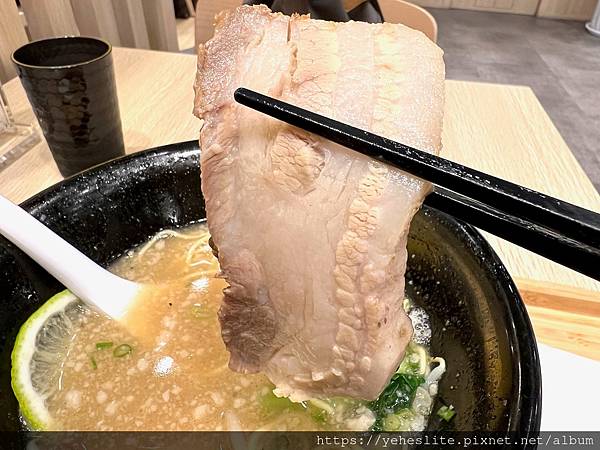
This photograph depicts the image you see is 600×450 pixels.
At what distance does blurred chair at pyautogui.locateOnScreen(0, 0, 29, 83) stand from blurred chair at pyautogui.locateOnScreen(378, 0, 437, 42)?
1.50m

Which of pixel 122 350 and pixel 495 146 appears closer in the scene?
pixel 122 350

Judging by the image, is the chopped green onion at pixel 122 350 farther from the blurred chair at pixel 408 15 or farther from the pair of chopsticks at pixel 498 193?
the blurred chair at pixel 408 15

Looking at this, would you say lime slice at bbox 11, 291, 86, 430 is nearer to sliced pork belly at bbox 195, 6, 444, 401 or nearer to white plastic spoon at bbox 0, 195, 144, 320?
white plastic spoon at bbox 0, 195, 144, 320

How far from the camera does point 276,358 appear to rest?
28.9 inches

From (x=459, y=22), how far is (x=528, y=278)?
16.9 ft

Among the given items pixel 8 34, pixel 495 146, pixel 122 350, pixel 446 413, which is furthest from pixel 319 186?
pixel 8 34

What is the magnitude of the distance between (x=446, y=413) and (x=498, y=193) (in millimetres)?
453

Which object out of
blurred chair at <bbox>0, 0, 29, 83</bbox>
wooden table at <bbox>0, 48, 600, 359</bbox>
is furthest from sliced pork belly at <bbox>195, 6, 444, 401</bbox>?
blurred chair at <bbox>0, 0, 29, 83</bbox>

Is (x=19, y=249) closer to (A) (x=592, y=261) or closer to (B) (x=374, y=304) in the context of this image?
(B) (x=374, y=304)

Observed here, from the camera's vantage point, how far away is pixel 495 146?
1.62 meters

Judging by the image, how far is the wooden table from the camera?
3.45 ft

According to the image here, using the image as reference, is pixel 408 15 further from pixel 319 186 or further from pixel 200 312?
pixel 319 186

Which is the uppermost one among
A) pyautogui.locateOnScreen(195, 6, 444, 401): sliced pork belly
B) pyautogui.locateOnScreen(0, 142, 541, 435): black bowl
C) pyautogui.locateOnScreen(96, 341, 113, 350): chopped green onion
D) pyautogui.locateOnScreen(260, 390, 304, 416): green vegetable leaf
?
pyautogui.locateOnScreen(195, 6, 444, 401): sliced pork belly

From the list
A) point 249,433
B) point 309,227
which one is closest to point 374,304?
point 309,227
